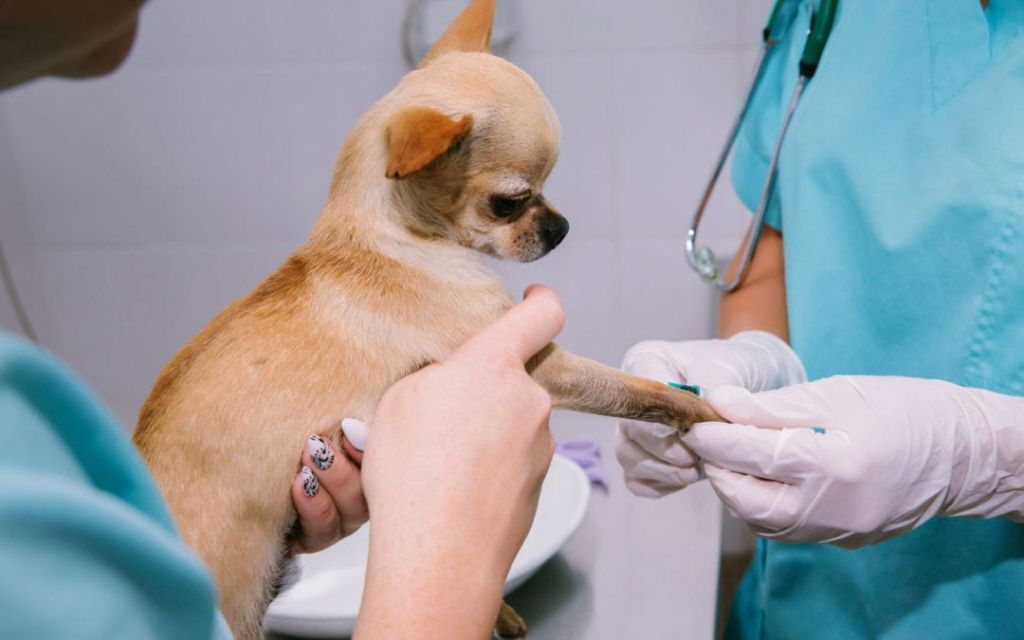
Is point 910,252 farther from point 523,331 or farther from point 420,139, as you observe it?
point 420,139

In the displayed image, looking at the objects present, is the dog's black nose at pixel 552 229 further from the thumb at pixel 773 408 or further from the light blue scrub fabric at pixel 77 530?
the light blue scrub fabric at pixel 77 530

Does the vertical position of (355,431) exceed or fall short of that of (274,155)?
it exceeds it

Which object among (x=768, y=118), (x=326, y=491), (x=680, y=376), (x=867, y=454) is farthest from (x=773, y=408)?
(x=768, y=118)

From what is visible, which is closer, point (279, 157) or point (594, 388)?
point (594, 388)

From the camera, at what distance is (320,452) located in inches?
27.0

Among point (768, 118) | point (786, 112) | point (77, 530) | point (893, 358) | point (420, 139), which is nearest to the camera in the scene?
point (77, 530)

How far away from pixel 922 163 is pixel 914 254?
0.33ft

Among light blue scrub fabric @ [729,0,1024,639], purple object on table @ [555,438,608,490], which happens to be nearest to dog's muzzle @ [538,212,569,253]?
→ light blue scrub fabric @ [729,0,1024,639]

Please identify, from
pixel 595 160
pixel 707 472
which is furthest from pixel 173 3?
pixel 707 472

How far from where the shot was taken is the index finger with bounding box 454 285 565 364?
70cm

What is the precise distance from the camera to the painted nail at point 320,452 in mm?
684

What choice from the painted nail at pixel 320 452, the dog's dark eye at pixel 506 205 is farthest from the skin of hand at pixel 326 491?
the dog's dark eye at pixel 506 205

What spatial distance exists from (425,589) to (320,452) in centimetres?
20

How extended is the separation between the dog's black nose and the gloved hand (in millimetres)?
260
